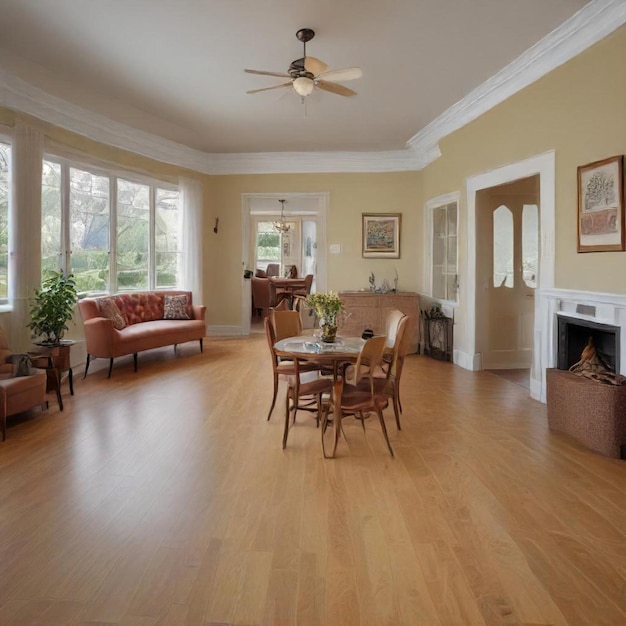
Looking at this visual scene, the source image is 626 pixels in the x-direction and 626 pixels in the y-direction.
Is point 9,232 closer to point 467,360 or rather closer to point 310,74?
point 310,74

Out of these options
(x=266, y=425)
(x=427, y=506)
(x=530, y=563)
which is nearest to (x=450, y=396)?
(x=266, y=425)

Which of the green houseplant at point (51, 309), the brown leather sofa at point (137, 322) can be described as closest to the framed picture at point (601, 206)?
the green houseplant at point (51, 309)

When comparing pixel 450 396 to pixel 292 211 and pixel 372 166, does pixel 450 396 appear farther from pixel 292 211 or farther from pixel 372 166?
pixel 292 211

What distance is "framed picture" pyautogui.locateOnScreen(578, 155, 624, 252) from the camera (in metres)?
3.73

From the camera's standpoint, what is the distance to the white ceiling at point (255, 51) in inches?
152

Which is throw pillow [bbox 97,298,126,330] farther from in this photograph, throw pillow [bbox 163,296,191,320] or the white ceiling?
the white ceiling

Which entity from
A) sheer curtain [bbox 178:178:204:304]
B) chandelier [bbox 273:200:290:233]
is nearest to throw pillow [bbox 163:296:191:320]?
sheer curtain [bbox 178:178:204:304]

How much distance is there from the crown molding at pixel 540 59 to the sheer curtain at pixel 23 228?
4.91m

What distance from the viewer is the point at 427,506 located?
9.01ft

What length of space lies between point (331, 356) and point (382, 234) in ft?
17.6

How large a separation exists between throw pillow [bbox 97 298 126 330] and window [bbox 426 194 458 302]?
4.55 meters

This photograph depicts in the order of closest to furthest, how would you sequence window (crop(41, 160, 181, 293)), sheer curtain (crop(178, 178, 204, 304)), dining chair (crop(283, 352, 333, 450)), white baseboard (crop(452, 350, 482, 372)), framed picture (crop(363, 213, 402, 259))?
1. dining chair (crop(283, 352, 333, 450))
2. window (crop(41, 160, 181, 293))
3. white baseboard (crop(452, 350, 482, 372))
4. sheer curtain (crop(178, 178, 204, 304))
5. framed picture (crop(363, 213, 402, 259))

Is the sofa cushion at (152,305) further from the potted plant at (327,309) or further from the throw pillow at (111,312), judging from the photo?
the potted plant at (327,309)

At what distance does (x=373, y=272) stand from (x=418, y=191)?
61.6 inches
